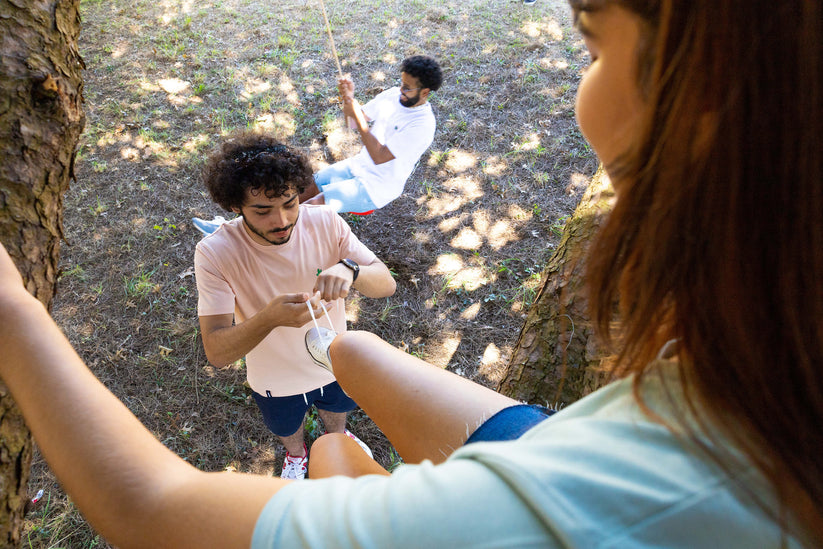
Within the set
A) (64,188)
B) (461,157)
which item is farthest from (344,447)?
(461,157)

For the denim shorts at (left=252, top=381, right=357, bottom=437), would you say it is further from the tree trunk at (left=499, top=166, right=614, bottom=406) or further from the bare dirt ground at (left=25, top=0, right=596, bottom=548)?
the tree trunk at (left=499, top=166, right=614, bottom=406)

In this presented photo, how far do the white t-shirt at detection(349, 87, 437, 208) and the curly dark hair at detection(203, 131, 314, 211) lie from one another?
1.78m

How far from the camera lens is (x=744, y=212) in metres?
0.50

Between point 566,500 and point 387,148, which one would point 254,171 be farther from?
point 387,148

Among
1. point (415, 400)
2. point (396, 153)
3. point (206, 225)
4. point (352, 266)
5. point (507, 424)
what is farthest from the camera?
point (396, 153)

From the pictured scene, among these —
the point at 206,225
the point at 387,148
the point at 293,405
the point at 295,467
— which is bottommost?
the point at 295,467

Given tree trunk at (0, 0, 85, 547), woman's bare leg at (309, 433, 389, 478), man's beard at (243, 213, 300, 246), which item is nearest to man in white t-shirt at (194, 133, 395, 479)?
man's beard at (243, 213, 300, 246)

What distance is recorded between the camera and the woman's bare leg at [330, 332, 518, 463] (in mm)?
1244

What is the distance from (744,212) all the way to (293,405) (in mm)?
2193

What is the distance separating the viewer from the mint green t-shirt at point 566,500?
466 millimetres

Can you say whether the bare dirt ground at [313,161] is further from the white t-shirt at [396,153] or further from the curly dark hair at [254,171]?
the curly dark hair at [254,171]

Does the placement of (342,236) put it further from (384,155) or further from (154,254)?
(154,254)

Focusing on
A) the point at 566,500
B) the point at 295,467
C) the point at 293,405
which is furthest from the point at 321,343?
the point at 566,500

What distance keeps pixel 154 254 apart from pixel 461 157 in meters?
2.87
